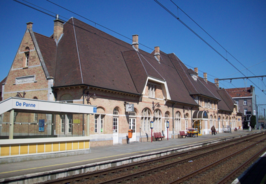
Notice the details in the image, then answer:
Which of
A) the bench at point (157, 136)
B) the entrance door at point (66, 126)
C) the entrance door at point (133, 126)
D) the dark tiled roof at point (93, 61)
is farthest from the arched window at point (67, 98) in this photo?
the bench at point (157, 136)

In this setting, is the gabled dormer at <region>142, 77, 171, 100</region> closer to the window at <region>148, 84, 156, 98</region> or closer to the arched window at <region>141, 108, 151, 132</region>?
the window at <region>148, 84, 156, 98</region>

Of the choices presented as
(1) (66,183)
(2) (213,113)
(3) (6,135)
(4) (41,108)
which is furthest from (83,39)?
(2) (213,113)

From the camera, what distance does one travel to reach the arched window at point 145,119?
25.4 m

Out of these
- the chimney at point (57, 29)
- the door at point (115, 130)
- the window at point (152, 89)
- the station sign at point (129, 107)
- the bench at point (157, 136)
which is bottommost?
the bench at point (157, 136)

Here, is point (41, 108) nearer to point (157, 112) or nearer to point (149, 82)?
point (149, 82)

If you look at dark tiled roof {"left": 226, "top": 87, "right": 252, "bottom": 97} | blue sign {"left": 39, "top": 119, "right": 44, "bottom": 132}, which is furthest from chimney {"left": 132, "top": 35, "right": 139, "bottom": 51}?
dark tiled roof {"left": 226, "top": 87, "right": 252, "bottom": 97}

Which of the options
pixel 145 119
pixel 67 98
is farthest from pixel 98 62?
pixel 145 119

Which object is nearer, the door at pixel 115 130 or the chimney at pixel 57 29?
the door at pixel 115 130

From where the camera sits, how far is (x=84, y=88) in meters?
18.4

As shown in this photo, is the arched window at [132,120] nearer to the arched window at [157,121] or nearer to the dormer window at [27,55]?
the arched window at [157,121]

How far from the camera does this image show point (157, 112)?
27875 mm

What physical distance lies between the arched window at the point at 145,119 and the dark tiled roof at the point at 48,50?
9983 millimetres

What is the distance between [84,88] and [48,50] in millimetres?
5630

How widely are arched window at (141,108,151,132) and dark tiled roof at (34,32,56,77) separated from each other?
9983 millimetres
